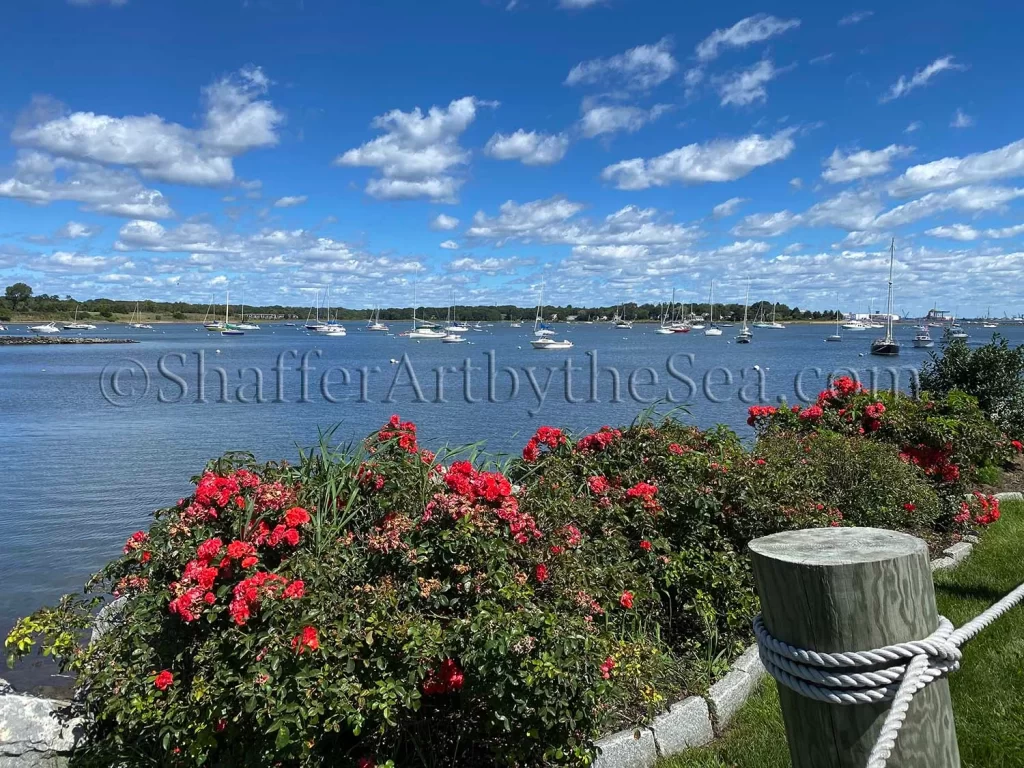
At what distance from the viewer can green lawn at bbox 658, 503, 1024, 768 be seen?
3740mm

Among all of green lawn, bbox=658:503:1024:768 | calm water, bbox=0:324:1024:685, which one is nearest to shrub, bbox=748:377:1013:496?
calm water, bbox=0:324:1024:685

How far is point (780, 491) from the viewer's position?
5.63 metres

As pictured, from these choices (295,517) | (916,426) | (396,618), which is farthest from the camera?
(916,426)

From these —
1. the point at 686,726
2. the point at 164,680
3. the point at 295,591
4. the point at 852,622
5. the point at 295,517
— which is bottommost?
the point at 686,726

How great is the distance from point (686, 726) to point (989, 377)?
39.5ft

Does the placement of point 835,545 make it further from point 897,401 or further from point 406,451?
point 897,401

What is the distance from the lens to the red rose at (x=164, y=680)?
10.6ft

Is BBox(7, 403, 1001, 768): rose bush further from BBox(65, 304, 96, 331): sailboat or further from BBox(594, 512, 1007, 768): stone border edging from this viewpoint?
BBox(65, 304, 96, 331): sailboat

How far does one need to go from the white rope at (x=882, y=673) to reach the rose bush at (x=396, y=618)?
60.0 inches

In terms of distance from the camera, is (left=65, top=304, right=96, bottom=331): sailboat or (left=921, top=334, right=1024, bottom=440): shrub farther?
(left=65, top=304, right=96, bottom=331): sailboat

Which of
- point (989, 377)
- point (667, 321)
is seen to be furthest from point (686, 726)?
point (667, 321)

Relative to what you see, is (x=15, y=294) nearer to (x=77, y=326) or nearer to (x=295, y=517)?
(x=77, y=326)

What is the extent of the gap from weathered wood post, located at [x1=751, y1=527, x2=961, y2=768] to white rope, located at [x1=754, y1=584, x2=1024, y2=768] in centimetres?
3

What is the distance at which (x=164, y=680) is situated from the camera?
3.24m
